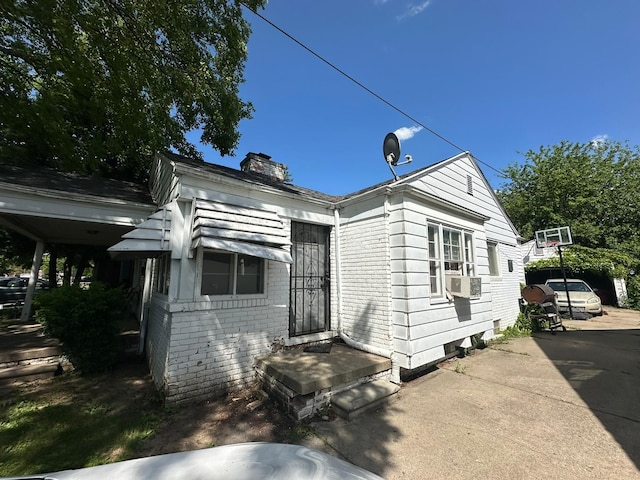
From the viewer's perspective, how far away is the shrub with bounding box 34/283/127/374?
187 inches

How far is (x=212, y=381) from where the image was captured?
14.1ft

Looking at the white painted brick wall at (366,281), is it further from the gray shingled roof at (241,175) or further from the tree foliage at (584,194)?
the tree foliage at (584,194)

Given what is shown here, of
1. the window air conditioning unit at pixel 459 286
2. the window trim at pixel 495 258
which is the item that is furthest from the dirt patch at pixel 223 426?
the window trim at pixel 495 258

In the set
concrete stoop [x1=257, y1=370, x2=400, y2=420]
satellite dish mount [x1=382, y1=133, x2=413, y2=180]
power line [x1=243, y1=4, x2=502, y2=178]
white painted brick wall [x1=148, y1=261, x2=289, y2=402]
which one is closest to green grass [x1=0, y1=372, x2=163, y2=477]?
white painted brick wall [x1=148, y1=261, x2=289, y2=402]

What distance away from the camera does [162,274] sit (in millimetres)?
5434

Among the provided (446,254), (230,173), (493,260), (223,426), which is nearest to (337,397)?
(223,426)

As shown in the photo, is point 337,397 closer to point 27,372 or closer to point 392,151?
point 392,151

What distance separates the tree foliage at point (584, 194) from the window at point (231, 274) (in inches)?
881

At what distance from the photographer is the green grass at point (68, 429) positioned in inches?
112

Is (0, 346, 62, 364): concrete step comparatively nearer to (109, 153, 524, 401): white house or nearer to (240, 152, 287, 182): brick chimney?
(109, 153, 524, 401): white house

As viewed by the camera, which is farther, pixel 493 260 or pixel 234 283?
pixel 493 260

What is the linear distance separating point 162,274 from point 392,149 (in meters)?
5.68

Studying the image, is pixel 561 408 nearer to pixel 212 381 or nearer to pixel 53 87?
pixel 212 381

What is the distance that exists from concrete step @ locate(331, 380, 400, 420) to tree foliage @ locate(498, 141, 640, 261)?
20.8 meters
